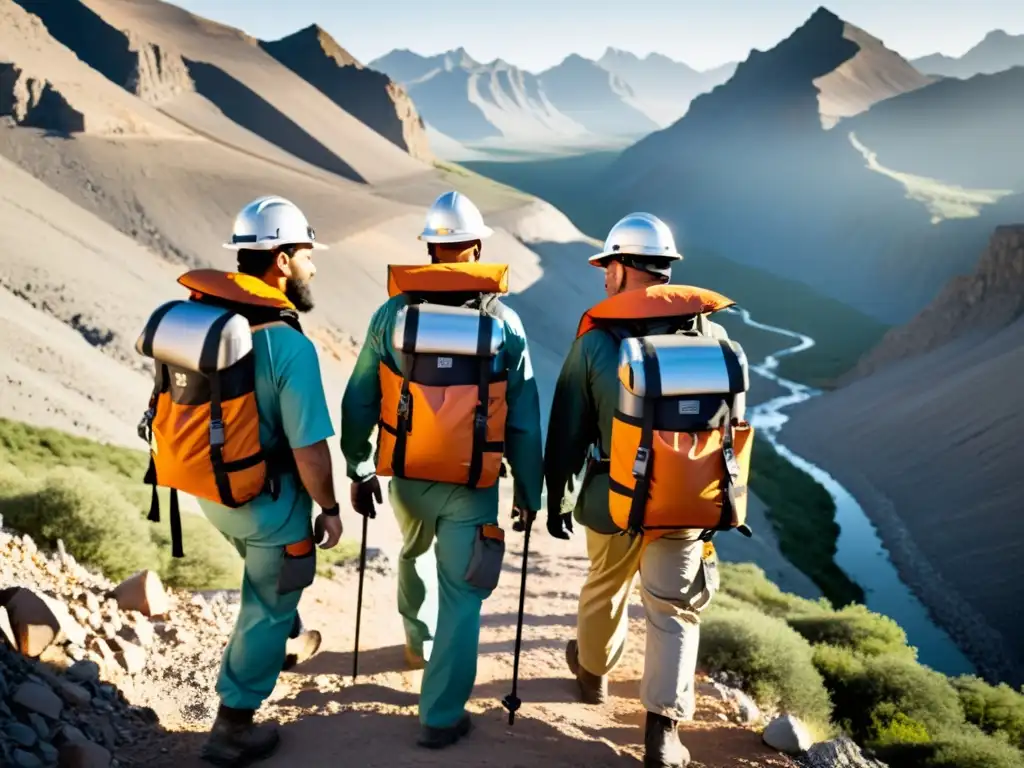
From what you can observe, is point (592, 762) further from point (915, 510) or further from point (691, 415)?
point (915, 510)

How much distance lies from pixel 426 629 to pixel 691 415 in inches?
95.8

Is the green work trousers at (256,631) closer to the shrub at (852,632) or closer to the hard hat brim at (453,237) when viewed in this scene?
the hard hat brim at (453,237)

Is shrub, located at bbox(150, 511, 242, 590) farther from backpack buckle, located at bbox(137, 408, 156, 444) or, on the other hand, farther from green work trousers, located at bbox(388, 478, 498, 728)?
green work trousers, located at bbox(388, 478, 498, 728)

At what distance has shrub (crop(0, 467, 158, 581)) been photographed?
6.68 meters

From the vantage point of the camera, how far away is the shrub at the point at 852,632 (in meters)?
10.3

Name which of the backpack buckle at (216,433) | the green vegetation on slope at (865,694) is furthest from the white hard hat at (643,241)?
the green vegetation on slope at (865,694)

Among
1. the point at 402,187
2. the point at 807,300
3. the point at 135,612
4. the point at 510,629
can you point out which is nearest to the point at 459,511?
the point at 135,612

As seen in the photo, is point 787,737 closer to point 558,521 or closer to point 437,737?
point 558,521

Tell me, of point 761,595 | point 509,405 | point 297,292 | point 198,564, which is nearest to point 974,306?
point 761,595

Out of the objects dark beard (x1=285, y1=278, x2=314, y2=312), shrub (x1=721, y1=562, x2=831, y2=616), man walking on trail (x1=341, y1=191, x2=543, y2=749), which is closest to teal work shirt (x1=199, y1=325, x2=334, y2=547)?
dark beard (x1=285, y1=278, x2=314, y2=312)

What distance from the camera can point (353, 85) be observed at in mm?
71500

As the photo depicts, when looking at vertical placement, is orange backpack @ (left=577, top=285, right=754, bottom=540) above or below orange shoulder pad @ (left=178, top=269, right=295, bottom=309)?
below

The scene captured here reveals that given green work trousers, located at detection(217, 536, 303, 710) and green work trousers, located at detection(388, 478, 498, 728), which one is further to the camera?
green work trousers, located at detection(388, 478, 498, 728)

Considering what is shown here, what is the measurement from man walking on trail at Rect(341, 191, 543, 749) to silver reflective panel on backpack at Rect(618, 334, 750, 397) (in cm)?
72
